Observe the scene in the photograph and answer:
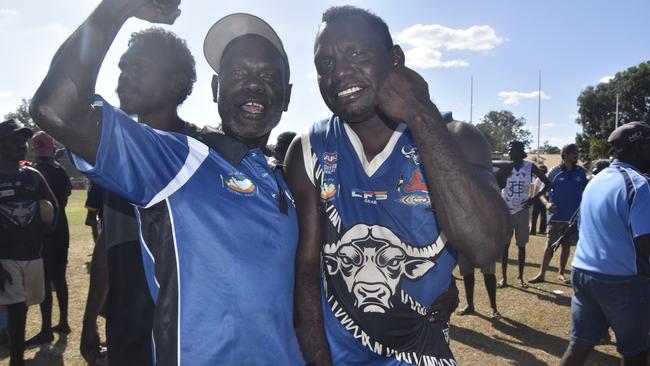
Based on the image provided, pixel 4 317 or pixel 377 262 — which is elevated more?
pixel 377 262

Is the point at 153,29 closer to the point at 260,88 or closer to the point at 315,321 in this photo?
the point at 260,88

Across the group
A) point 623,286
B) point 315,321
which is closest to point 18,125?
point 315,321

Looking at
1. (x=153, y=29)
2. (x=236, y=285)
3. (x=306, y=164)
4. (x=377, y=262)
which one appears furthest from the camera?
(x=153, y=29)

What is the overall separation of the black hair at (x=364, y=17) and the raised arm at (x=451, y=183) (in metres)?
0.41

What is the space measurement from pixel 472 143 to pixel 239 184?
984 mm

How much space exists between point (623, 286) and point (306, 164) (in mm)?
3171

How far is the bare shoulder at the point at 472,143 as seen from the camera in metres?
1.93

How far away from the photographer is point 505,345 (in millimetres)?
5805

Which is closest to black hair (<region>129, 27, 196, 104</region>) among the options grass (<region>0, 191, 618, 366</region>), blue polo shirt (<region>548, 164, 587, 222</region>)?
grass (<region>0, 191, 618, 366</region>)

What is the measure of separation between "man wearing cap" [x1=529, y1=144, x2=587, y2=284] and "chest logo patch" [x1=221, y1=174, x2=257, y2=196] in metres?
8.34

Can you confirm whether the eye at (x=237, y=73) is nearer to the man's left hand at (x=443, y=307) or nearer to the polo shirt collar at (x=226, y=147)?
the polo shirt collar at (x=226, y=147)

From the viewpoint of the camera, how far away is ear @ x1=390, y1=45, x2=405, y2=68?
6.69 feet

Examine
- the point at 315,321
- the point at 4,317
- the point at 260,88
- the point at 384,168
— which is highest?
the point at 260,88

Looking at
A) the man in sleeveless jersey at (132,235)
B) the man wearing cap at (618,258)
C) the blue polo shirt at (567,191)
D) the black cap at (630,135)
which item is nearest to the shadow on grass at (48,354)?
the man in sleeveless jersey at (132,235)
